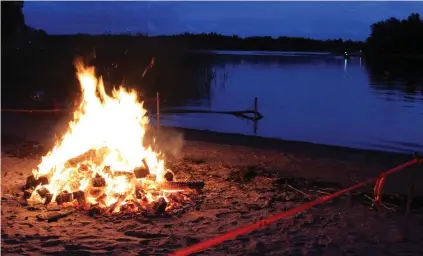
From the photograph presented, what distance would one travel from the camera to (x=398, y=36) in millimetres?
97062

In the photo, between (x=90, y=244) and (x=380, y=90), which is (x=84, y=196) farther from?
(x=380, y=90)

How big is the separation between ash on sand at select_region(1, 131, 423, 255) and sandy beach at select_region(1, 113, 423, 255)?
12mm

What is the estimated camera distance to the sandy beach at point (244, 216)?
5531 millimetres

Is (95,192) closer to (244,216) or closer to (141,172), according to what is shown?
(141,172)

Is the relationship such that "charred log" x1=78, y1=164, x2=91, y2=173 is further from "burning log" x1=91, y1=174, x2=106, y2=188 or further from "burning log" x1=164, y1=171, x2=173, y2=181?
"burning log" x1=164, y1=171, x2=173, y2=181

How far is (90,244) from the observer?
219 inches

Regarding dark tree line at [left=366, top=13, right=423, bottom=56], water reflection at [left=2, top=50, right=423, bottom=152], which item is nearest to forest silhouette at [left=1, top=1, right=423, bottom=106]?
water reflection at [left=2, top=50, right=423, bottom=152]

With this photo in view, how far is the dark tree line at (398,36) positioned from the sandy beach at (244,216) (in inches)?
3621

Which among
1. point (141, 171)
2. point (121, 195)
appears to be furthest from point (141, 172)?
point (121, 195)

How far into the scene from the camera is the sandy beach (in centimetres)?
553

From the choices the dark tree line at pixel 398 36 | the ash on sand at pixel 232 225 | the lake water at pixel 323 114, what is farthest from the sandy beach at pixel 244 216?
the dark tree line at pixel 398 36

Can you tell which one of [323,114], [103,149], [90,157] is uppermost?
[103,149]

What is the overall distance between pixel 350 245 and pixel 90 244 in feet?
9.75

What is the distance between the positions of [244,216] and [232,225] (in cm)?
40
